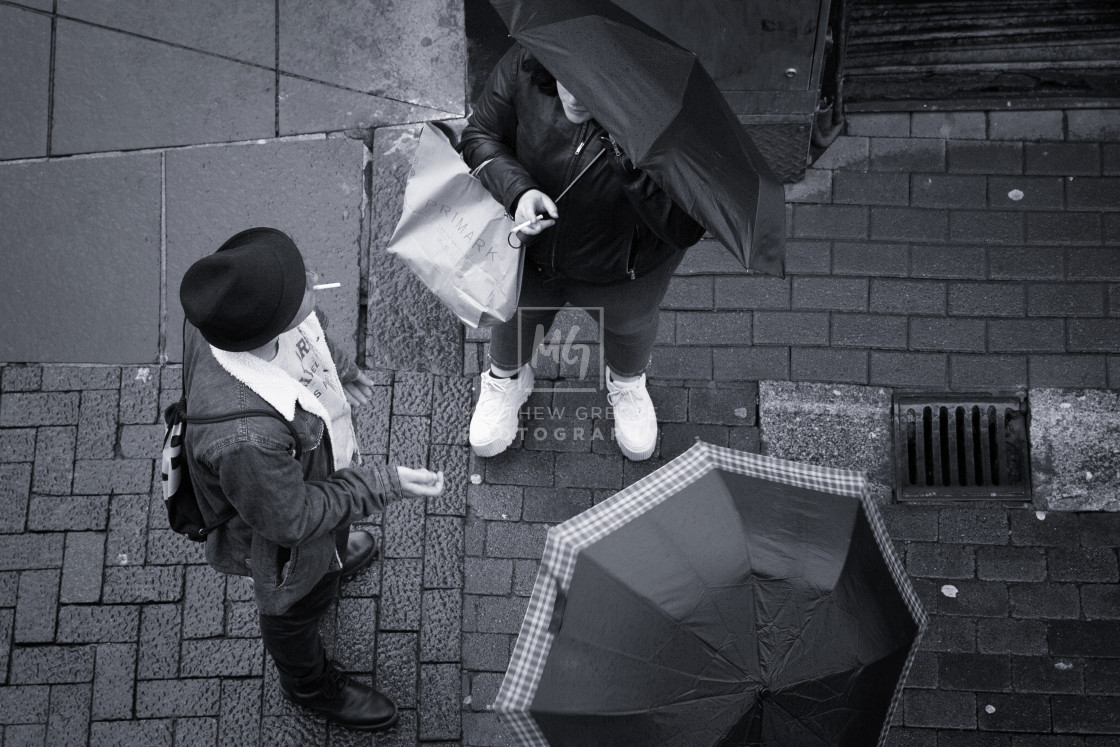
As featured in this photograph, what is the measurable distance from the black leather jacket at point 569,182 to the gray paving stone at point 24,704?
2710 millimetres

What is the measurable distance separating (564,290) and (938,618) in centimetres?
208

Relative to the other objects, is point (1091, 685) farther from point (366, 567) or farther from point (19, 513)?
point (19, 513)

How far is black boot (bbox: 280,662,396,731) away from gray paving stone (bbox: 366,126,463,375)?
54.6 inches

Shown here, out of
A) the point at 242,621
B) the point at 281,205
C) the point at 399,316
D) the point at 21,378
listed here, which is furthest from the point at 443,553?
the point at 21,378

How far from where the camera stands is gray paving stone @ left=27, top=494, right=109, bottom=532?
14.0 feet

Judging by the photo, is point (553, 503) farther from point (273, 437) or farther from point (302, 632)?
point (273, 437)

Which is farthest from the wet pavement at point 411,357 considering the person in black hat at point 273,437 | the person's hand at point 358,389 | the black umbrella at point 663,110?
the black umbrella at point 663,110

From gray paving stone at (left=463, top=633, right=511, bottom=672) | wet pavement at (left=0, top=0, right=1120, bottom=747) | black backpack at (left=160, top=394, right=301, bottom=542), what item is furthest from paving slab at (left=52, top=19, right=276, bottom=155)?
gray paving stone at (left=463, top=633, right=511, bottom=672)

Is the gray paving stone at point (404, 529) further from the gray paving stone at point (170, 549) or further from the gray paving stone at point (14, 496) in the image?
the gray paving stone at point (14, 496)

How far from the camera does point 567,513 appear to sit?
4332 mm

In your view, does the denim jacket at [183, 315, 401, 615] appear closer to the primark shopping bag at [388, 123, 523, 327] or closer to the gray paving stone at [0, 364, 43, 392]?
the primark shopping bag at [388, 123, 523, 327]

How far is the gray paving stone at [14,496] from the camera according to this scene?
4.26 metres

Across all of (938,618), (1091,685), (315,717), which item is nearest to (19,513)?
(315,717)

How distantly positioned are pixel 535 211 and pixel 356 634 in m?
2.02
